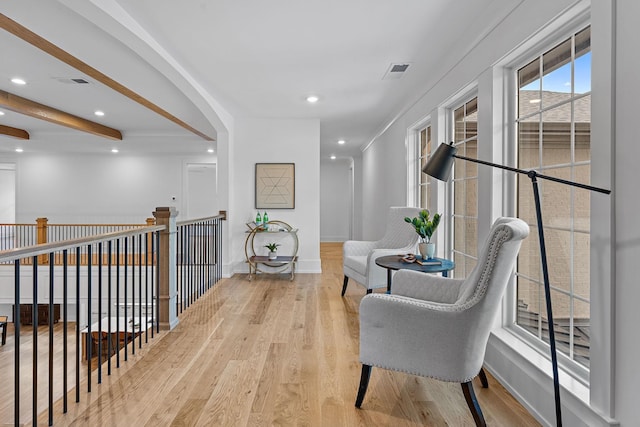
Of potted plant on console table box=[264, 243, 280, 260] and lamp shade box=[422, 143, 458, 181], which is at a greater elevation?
lamp shade box=[422, 143, 458, 181]

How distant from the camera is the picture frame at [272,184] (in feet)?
18.9

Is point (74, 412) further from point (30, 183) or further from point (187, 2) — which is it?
point (30, 183)

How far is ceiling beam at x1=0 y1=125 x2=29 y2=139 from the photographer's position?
6.91 metres

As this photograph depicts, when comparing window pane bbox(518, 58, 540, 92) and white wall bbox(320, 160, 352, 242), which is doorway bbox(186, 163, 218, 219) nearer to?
white wall bbox(320, 160, 352, 242)

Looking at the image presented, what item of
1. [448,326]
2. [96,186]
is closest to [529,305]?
[448,326]

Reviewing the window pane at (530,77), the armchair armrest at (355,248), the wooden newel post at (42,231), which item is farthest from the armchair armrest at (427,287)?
the wooden newel post at (42,231)

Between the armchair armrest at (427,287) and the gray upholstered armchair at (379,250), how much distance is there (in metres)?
1.32

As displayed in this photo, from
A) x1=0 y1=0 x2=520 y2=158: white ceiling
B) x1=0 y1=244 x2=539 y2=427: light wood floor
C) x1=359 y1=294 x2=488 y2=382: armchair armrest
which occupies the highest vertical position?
x1=0 y1=0 x2=520 y2=158: white ceiling

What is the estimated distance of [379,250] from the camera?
382 centimetres

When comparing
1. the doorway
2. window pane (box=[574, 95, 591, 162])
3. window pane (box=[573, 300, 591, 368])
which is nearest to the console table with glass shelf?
the doorway

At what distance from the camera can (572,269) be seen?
75.7 inches

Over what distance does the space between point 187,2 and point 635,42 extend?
2.31 metres

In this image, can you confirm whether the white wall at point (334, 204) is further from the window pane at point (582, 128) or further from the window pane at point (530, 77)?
the window pane at point (582, 128)

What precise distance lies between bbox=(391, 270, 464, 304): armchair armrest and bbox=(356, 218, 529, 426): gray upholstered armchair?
0.36 meters
